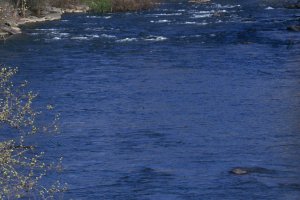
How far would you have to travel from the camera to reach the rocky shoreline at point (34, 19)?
131 ft

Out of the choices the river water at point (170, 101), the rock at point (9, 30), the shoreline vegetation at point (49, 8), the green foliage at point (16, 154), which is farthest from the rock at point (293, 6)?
the green foliage at point (16, 154)

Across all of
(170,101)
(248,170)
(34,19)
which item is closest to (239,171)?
(248,170)

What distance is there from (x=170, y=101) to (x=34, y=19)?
22.4 metres

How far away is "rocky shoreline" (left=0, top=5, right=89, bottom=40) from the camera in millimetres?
39938

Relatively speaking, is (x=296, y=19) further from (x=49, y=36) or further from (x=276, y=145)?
(x=276, y=145)

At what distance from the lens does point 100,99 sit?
25.5 meters

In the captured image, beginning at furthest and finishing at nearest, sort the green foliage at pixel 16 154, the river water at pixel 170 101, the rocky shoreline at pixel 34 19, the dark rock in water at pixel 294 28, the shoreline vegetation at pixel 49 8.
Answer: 1. the shoreline vegetation at pixel 49 8
2. the rocky shoreline at pixel 34 19
3. the dark rock in water at pixel 294 28
4. the river water at pixel 170 101
5. the green foliage at pixel 16 154

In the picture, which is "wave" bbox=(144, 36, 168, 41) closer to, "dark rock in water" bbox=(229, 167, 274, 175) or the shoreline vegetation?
the shoreline vegetation

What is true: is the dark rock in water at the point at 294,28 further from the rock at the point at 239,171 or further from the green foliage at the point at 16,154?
the green foliage at the point at 16,154

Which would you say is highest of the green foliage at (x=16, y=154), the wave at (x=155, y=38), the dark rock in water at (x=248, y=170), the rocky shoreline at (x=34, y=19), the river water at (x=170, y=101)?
the green foliage at (x=16, y=154)

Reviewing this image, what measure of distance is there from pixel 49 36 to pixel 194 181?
22264 millimetres

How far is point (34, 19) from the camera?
4572 centimetres

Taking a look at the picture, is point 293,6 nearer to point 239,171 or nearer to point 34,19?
point 34,19

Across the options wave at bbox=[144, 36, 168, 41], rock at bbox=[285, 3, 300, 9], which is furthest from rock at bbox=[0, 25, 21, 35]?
rock at bbox=[285, 3, 300, 9]
